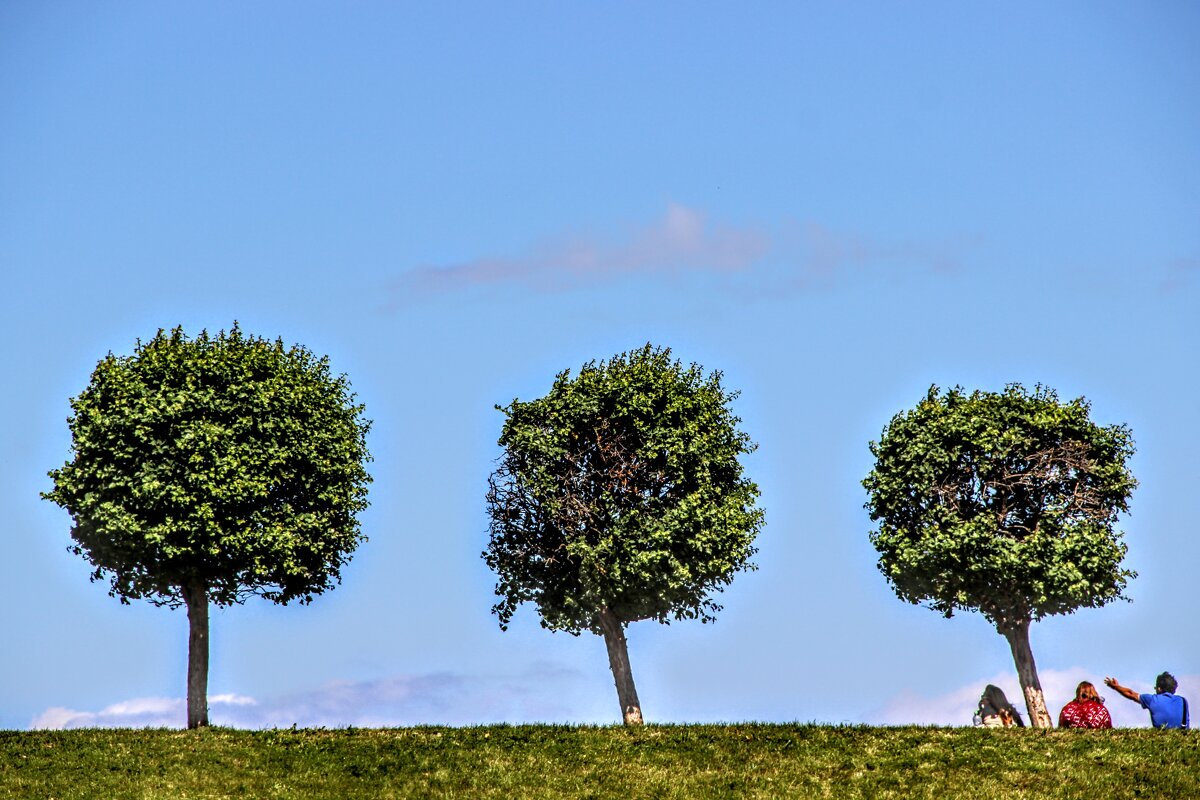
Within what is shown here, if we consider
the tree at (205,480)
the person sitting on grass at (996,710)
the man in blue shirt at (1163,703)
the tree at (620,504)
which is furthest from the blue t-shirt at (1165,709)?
the tree at (205,480)

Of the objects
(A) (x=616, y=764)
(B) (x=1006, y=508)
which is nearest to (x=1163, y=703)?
(B) (x=1006, y=508)

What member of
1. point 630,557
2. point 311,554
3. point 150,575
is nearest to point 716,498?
point 630,557

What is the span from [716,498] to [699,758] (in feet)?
46.9

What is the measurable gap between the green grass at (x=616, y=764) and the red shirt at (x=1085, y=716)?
1355mm

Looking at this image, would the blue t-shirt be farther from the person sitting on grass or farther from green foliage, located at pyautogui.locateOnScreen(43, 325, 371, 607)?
green foliage, located at pyautogui.locateOnScreen(43, 325, 371, 607)

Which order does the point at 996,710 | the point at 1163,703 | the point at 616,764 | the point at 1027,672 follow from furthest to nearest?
the point at 1027,672 < the point at 996,710 < the point at 1163,703 < the point at 616,764

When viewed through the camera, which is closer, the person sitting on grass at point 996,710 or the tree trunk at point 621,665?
the person sitting on grass at point 996,710

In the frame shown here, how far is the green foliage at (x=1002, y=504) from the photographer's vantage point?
2160 inches

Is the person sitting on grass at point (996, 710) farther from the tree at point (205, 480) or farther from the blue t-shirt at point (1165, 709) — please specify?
the tree at point (205, 480)

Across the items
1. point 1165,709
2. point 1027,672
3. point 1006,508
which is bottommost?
point 1165,709

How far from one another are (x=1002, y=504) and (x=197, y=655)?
105 feet

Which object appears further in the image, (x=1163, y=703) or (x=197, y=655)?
(x=197, y=655)

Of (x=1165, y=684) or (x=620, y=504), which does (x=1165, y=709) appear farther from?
(x=620, y=504)

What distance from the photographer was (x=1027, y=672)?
55438 mm
